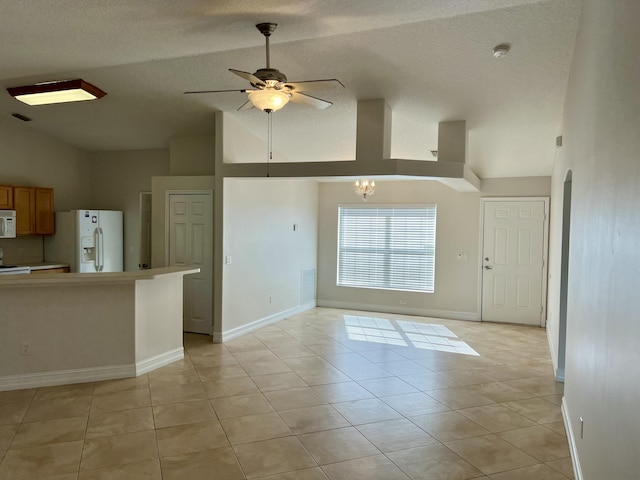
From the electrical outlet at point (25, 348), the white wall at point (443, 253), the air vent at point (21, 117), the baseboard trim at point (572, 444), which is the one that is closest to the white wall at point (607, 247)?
the baseboard trim at point (572, 444)

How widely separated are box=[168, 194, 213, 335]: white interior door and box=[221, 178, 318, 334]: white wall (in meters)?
0.36

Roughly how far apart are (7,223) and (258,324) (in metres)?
3.86

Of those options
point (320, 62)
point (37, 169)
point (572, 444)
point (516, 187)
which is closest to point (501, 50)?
point (320, 62)

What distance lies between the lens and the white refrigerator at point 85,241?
688 centimetres

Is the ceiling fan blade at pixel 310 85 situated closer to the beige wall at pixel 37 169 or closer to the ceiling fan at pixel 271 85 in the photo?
the ceiling fan at pixel 271 85

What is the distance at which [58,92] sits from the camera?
4.96 meters

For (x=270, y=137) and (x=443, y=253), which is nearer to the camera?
(x=270, y=137)

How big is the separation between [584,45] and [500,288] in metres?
5.12

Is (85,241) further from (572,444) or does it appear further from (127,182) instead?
(572,444)

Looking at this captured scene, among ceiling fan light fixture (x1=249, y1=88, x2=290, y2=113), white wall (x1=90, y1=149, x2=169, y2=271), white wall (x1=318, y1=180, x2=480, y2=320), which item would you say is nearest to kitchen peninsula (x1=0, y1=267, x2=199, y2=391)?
ceiling fan light fixture (x1=249, y1=88, x2=290, y2=113)

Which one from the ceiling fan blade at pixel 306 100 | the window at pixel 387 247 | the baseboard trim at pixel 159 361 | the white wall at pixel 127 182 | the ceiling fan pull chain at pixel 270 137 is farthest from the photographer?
the window at pixel 387 247

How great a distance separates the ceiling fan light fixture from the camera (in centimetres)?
321

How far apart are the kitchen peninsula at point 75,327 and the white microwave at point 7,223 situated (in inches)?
102

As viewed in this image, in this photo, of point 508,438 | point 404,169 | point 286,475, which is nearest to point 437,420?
point 508,438
